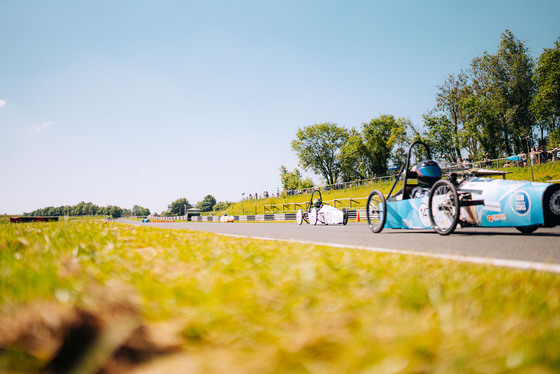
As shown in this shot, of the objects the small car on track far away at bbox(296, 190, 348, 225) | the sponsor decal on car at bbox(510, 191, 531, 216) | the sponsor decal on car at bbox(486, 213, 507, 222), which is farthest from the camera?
the small car on track far away at bbox(296, 190, 348, 225)

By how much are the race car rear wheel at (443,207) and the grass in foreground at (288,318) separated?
3614 millimetres

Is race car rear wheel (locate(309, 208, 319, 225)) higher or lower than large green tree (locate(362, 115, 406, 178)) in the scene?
lower

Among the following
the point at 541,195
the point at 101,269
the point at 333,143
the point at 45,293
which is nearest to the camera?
the point at 45,293

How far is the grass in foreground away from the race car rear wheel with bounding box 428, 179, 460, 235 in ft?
11.9

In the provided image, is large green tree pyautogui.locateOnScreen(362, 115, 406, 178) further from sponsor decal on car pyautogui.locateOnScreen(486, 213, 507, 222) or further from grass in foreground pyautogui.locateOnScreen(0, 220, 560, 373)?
grass in foreground pyautogui.locateOnScreen(0, 220, 560, 373)

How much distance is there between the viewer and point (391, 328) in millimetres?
1310

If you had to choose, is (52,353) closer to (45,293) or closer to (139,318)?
(139,318)

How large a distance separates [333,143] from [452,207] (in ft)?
209

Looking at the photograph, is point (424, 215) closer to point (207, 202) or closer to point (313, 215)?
point (313, 215)

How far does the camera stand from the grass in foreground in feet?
3.30

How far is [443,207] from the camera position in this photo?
6.00m

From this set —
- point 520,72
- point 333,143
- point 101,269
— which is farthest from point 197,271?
point 333,143

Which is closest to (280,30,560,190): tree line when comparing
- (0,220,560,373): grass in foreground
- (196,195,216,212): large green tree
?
(0,220,560,373): grass in foreground

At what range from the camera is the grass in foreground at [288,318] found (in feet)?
3.30
